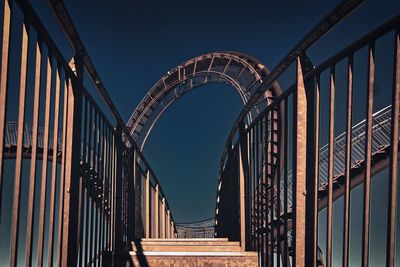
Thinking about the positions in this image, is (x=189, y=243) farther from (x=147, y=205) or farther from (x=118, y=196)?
(x=147, y=205)

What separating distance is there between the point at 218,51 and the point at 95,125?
1601 centimetres

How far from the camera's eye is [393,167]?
1.73 metres

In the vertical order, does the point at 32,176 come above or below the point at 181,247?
above

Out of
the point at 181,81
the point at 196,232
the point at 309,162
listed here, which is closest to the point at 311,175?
the point at 309,162

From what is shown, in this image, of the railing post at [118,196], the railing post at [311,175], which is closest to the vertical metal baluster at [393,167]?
the railing post at [311,175]

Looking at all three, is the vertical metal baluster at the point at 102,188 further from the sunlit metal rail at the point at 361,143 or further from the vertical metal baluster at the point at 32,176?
the sunlit metal rail at the point at 361,143

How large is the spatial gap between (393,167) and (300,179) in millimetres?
937

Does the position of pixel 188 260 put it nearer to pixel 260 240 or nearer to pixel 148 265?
pixel 148 265

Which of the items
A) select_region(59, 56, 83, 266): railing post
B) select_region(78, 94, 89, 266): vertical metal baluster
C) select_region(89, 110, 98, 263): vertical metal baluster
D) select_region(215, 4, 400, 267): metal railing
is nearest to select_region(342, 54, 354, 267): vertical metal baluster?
select_region(215, 4, 400, 267): metal railing

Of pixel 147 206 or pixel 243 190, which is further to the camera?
pixel 147 206

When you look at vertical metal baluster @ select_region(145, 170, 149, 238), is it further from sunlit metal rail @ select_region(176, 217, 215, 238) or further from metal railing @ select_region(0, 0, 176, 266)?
sunlit metal rail @ select_region(176, 217, 215, 238)

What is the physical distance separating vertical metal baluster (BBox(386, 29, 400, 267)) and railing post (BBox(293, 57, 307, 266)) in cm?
89

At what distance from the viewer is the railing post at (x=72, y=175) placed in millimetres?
2645

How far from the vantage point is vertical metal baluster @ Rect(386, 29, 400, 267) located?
1671 mm
